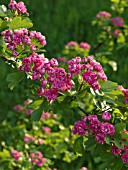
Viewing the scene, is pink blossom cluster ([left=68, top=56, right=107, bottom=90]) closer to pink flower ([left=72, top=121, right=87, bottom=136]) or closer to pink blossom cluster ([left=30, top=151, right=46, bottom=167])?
pink flower ([left=72, top=121, right=87, bottom=136])

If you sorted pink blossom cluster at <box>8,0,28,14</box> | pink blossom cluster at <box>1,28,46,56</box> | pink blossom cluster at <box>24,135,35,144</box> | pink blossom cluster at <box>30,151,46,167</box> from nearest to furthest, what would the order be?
pink blossom cluster at <box>1,28,46,56</box> < pink blossom cluster at <box>8,0,28,14</box> < pink blossom cluster at <box>30,151,46,167</box> < pink blossom cluster at <box>24,135,35,144</box>

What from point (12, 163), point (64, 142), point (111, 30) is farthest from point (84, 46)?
point (12, 163)

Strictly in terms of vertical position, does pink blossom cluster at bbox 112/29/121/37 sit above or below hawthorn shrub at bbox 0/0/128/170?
above

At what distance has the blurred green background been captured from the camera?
5.00 meters

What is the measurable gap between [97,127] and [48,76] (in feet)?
1.03

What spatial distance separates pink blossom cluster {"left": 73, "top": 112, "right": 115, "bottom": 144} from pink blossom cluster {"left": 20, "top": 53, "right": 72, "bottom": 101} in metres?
0.17

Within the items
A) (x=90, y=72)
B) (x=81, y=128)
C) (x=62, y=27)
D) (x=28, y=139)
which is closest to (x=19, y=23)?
(x=90, y=72)

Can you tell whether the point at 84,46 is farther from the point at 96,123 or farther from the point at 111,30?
the point at 96,123

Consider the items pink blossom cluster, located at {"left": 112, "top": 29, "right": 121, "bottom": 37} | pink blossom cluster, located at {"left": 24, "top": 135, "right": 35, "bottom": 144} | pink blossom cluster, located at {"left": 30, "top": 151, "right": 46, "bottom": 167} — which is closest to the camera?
pink blossom cluster, located at {"left": 30, "top": 151, "right": 46, "bottom": 167}

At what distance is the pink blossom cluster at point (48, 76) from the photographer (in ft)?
5.58

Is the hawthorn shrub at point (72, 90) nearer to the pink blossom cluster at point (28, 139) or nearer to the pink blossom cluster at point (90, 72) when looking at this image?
the pink blossom cluster at point (90, 72)

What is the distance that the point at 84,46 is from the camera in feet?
11.6

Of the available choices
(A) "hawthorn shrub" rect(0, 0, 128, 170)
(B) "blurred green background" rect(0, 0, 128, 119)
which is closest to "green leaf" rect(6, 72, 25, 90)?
(A) "hawthorn shrub" rect(0, 0, 128, 170)

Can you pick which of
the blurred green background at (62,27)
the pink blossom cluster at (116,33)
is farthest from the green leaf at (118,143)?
the blurred green background at (62,27)
